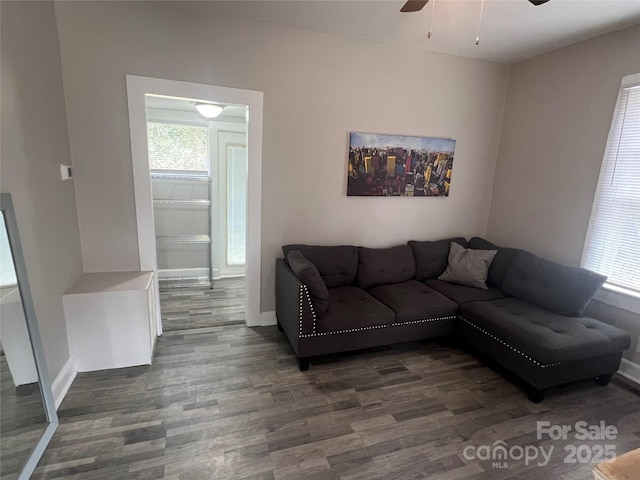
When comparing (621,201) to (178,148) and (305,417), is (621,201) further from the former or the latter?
(178,148)

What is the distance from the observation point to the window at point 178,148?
4.17 metres

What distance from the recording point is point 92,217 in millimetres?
2678

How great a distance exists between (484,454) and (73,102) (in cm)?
370

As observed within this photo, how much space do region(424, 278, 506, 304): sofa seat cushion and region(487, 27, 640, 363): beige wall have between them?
0.74 metres

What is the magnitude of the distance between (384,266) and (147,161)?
2376 millimetres

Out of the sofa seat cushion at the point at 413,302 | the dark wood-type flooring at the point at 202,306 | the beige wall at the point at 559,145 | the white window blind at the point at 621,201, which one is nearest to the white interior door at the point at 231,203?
the dark wood-type flooring at the point at 202,306

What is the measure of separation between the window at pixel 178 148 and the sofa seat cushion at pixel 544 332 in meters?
3.69

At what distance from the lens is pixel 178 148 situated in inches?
168

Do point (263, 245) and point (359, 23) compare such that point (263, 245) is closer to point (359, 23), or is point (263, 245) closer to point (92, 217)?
point (92, 217)

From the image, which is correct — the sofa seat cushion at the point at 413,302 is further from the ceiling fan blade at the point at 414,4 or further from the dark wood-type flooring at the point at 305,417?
the ceiling fan blade at the point at 414,4

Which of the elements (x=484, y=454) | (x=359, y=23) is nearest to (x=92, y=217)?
(x=359, y=23)

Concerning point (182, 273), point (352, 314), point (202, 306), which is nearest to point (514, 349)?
point (352, 314)

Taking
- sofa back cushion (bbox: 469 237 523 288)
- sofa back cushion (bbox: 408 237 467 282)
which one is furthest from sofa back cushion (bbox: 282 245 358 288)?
sofa back cushion (bbox: 469 237 523 288)

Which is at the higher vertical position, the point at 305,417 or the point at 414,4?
the point at 414,4
